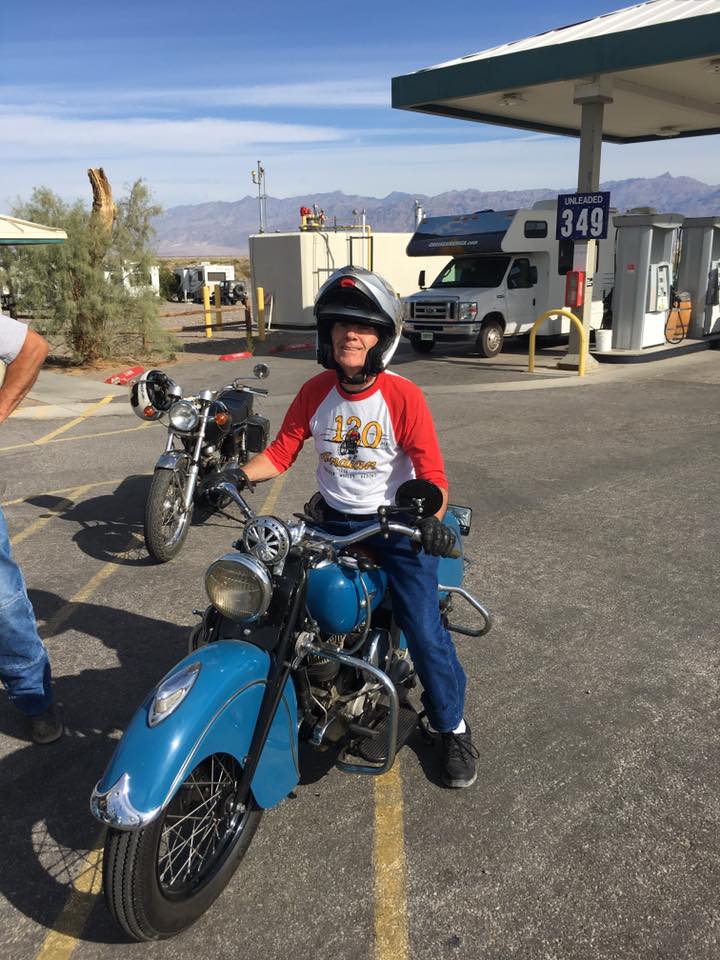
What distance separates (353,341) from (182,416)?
3090mm

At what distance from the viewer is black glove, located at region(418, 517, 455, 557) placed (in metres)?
2.60

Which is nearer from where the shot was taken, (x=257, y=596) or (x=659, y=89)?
(x=257, y=596)

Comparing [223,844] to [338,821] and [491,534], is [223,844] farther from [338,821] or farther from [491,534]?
[491,534]

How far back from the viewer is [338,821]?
3.17 metres

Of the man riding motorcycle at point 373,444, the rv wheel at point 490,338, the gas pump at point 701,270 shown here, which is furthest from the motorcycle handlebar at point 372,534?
the gas pump at point 701,270

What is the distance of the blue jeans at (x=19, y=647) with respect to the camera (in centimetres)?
339

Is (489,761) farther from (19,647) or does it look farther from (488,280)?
(488,280)

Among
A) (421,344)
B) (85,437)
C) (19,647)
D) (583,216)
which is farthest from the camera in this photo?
(421,344)

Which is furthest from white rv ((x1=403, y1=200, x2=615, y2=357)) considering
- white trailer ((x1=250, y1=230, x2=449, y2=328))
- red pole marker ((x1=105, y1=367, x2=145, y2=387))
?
red pole marker ((x1=105, y1=367, x2=145, y2=387))

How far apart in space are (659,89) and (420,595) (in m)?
16.0

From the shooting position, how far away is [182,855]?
2.69 meters

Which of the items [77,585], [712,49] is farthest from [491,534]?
[712,49]

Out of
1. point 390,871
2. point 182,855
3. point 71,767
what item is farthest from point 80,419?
point 390,871

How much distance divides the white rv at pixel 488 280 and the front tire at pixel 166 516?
1113 cm
